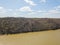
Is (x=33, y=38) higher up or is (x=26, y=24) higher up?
(x=26, y=24)

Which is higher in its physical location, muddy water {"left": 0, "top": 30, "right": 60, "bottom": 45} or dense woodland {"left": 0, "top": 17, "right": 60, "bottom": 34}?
dense woodland {"left": 0, "top": 17, "right": 60, "bottom": 34}

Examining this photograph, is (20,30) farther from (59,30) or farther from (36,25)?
(59,30)

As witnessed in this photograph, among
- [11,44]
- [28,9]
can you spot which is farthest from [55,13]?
[11,44]

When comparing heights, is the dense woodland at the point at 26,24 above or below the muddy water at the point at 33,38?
above
